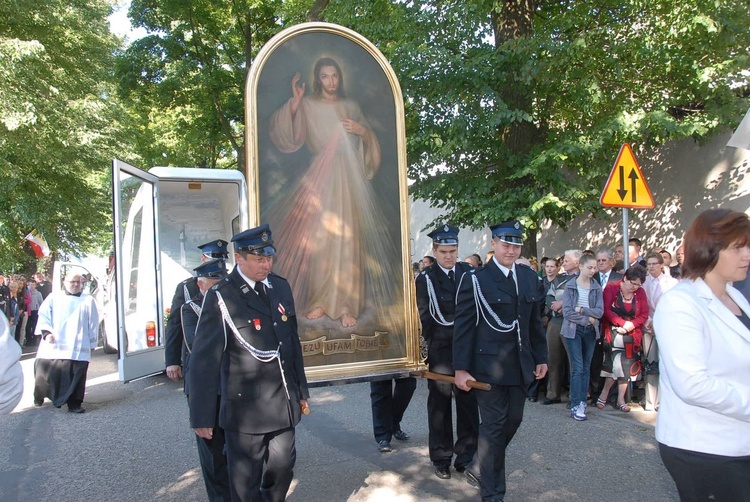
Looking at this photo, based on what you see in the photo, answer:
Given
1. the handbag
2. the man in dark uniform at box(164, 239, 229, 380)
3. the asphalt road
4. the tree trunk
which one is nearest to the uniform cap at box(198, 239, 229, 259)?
the man in dark uniform at box(164, 239, 229, 380)

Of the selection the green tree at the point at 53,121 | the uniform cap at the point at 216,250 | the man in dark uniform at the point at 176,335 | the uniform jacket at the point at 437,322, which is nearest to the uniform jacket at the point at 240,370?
the man in dark uniform at the point at 176,335

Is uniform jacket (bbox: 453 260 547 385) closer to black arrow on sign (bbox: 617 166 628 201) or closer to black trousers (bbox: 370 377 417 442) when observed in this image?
black trousers (bbox: 370 377 417 442)

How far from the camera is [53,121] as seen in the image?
64.4ft

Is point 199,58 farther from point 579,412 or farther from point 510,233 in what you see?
point 510,233

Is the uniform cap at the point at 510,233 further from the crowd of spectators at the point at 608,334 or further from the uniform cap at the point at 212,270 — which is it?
the crowd of spectators at the point at 608,334

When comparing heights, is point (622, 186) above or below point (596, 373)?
above

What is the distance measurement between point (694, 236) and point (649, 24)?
10179 mm

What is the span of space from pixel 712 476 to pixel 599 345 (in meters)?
6.17

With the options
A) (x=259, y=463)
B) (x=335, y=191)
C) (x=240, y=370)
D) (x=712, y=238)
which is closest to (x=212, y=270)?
(x=335, y=191)

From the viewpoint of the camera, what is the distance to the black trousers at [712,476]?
271cm

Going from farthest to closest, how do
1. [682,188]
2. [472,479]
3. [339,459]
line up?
[682,188]
[339,459]
[472,479]

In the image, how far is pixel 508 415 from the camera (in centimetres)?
516

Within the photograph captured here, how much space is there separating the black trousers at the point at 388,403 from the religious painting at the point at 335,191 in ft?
2.93

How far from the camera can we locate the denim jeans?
26.5 ft
